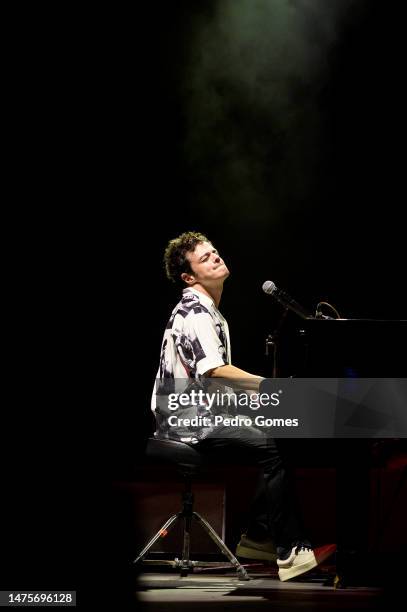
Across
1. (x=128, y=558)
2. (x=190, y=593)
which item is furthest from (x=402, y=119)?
(x=128, y=558)

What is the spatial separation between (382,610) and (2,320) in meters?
2.67

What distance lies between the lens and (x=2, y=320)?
417 cm

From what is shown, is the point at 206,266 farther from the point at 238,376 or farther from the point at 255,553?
the point at 255,553

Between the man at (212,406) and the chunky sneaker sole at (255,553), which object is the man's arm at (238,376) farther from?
the chunky sneaker sole at (255,553)

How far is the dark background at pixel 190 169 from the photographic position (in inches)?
174

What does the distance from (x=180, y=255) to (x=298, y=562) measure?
1400mm

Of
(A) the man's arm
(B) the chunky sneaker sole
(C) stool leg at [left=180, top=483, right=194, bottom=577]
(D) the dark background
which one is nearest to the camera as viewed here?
(A) the man's arm

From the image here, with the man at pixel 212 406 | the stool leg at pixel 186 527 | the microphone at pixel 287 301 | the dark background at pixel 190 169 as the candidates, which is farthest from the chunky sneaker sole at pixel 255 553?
the dark background at pixel 190 169

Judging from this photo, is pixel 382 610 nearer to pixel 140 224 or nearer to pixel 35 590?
pixel 35 590

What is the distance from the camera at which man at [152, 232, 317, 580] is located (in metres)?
2.93

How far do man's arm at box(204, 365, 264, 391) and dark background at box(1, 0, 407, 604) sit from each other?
143 centimetres

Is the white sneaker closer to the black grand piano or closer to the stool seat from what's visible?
the black grand piano

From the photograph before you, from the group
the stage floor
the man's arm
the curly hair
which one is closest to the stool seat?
the man's arm

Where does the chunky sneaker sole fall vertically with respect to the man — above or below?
below
